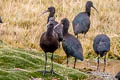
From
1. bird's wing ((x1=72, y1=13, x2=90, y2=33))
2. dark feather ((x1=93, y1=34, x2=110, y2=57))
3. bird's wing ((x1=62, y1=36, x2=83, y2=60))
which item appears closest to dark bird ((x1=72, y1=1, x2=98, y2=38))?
bird's wing ((x1=72, y1=13, x2=90, y2=33))

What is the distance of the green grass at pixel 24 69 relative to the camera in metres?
8.77

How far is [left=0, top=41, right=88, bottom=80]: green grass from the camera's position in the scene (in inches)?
345

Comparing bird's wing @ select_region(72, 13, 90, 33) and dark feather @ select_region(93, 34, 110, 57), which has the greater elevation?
bird's wing @ select_region(72, 13, 90, 33)

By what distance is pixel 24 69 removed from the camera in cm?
967

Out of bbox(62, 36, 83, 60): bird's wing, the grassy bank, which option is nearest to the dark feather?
bbox(62, 36, 83, 60): bird's wing

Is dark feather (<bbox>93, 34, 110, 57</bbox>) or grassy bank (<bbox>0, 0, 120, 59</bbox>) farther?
grassy bank (<bbox>0, 0, 120, 59</bbox>)

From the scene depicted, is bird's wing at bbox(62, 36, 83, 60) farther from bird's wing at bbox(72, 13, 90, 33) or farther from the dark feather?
bird's wing at bbox(72, 13, 90, 33)

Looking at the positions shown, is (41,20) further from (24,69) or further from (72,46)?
(24,69)

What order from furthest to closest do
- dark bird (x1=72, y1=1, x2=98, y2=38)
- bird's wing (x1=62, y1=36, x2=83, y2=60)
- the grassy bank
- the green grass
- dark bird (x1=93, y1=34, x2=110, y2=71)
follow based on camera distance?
dark bird (x1=72, y1=1, x2=98, y2=38)
the grassy bank
dark bird (x1=93, y1=34, x2=110, y2=71)
bird's wing (x1=62, y1=36, x2=83, y2=60)
the green grass

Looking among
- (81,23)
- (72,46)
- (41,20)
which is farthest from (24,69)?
(41,20)

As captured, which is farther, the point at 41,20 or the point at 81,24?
the point at 41,20

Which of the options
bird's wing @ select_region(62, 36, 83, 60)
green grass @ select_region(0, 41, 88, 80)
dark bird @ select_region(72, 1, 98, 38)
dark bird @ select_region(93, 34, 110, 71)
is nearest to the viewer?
green grass @ select_region(0, 41, 88, 80)

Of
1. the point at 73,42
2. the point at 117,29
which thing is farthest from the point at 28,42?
the point at 117,29

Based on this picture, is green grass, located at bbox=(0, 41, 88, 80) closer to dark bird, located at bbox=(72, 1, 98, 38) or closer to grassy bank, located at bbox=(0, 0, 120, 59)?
grassy bank, located at bbox=(0, 0, 120, 59)
